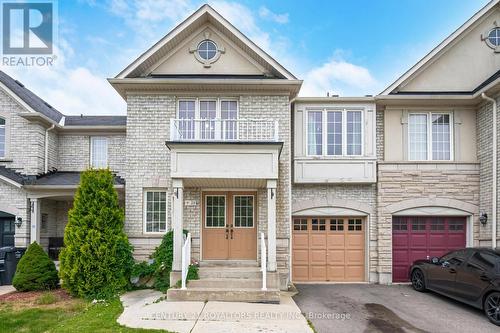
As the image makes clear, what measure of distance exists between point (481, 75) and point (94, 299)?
13798 millimetres

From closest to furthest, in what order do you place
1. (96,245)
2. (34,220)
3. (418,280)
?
(96,245) → (418,280) → (34,220)

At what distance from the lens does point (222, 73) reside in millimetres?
10930

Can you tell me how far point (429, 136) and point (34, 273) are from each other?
42.5 ft

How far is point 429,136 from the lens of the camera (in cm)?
1148

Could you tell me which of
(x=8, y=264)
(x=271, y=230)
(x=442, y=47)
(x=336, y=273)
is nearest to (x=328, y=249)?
(x=336, y=273)

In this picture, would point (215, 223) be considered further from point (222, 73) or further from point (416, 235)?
point (416, 235)

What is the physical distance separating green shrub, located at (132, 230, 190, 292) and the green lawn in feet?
4.25

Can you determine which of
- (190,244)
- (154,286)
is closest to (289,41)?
(190,244)

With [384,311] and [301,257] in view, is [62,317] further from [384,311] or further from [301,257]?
[384,311]

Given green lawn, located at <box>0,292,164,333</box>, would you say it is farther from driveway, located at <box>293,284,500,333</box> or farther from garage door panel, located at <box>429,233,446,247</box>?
garage door panel, located at <box>429,233,446,247</box>

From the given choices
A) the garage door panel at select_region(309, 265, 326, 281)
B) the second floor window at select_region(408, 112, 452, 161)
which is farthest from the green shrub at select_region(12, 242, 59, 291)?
the second floor window at select_region(408, 112, 452, 161)

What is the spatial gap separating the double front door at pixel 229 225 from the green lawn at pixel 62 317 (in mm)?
3182

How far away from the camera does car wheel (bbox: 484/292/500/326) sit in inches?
289

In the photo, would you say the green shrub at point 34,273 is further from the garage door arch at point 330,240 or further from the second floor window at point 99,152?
the garage door arch at point 330,240
